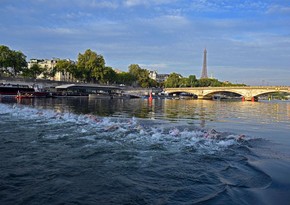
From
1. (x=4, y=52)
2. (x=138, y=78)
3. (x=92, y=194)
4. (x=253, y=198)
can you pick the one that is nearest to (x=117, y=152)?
(x=92, y=194)

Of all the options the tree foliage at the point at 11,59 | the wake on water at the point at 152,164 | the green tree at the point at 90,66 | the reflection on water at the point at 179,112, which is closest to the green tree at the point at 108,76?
the green tree at the point at 90,66

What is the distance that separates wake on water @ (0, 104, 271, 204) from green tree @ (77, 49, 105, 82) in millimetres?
120907

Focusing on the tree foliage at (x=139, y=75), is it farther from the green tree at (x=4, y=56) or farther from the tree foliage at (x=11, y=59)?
the green tree at (x=4, y=56)

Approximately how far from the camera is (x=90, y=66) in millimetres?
137000

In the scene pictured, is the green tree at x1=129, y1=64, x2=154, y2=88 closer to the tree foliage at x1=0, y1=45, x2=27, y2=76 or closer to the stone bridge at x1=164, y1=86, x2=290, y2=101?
the stone bridge at x1=164, y1=86, x2=290, y2=101

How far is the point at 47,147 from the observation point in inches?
525

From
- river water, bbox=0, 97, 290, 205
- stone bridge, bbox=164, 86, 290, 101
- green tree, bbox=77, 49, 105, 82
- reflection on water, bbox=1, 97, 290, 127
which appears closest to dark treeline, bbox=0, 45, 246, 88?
green tree, bbox=77, 49, 105, 82

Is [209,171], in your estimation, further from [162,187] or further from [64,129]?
[64,129]

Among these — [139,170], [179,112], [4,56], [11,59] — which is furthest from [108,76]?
[139,170]

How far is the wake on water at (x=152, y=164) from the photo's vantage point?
7910mm

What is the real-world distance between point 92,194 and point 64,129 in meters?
12.0

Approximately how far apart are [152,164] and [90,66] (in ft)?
426

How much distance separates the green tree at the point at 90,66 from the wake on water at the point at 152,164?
121m

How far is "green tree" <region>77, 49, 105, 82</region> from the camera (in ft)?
448
